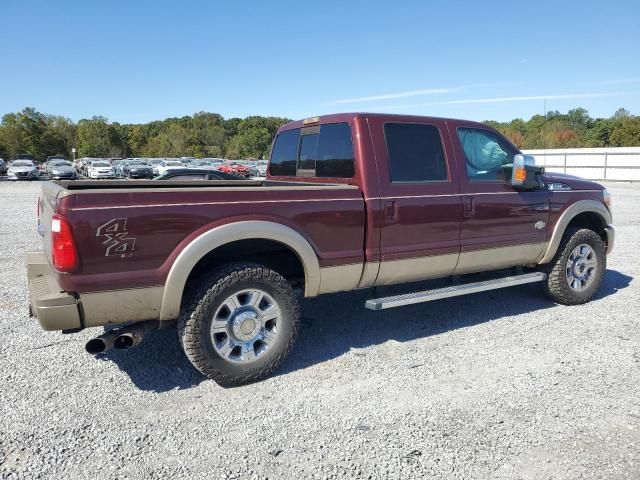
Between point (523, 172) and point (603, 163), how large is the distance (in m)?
35.2

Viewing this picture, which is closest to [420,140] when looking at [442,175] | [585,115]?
[442,175]

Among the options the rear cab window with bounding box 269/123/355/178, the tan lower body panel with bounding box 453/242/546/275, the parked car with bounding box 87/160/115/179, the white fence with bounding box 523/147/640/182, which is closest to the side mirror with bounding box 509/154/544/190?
the tan lower body panel with bounding box 453/242/546/275

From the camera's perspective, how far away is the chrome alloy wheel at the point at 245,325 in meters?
3.57

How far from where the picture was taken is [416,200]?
4.23 metres

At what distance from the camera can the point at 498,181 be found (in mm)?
4824

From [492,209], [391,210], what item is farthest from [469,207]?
[391,210]

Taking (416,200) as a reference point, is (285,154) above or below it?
above

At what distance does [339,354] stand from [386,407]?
0.94m

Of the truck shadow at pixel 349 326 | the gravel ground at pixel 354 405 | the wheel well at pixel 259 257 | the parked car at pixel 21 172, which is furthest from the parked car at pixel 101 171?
the wheel well at pixel 259 257

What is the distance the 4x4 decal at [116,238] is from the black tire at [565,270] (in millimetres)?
4344

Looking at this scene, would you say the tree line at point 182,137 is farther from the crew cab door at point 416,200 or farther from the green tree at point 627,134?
the crew cab door at point 416,200

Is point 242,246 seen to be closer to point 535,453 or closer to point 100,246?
point 100,246

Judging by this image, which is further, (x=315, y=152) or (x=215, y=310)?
(x=315, y=152)

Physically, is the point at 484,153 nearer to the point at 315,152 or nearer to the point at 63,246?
the point at 315,152
